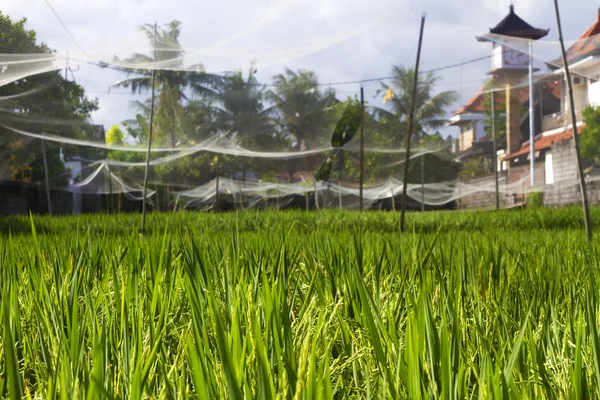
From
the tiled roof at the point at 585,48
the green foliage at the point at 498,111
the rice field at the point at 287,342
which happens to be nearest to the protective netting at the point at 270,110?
the tiled roof at the point at 585,48

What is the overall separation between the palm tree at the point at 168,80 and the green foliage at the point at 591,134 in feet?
26.7

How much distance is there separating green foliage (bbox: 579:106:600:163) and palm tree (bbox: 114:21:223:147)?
8.14 meters

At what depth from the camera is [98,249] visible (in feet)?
6.24

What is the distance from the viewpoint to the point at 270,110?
12.5 metres

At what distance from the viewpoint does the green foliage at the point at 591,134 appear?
559 inches

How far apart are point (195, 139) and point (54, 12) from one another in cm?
498

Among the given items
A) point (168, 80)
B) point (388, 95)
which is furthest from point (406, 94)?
point (168, 80)

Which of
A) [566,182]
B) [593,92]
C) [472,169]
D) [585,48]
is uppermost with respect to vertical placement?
[593,92]

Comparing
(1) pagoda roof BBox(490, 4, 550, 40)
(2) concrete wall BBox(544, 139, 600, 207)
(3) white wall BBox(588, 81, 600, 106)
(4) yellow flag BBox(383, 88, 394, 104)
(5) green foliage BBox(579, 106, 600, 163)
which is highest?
(1) pagoda roof BBox(490, 4, 550, 40)

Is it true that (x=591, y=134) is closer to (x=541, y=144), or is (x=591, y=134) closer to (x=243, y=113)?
(x=541, y=144)

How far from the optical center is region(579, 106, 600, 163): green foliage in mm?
14203

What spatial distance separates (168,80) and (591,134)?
10.2m

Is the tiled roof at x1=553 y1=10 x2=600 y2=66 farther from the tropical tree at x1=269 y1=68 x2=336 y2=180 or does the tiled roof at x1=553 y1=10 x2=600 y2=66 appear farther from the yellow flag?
the yellow flag

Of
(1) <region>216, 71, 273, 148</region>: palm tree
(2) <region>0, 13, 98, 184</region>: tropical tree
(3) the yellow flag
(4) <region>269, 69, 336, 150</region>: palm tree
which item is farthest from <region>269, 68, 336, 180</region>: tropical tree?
(2) <region>0, 13, 98, 184</region>: tropical tree
